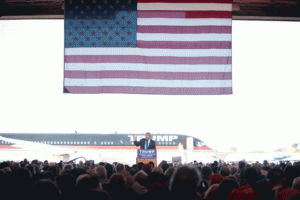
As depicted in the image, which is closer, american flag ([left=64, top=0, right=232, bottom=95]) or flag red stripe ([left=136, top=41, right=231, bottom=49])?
american flag ([left=64, top=0, right=232, bottom=95])

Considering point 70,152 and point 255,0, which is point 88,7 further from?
point 70,152

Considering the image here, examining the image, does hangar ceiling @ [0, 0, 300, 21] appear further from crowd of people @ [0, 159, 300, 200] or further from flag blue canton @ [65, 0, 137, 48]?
crowd of people @ [0, 159, 300, 200]

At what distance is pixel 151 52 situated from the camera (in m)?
9.11

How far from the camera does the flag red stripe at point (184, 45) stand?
9.09 meters

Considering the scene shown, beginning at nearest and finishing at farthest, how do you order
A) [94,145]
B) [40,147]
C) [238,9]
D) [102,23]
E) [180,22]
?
[102,23] → [238,9] → [180,22] → [40,147] → [94,145]

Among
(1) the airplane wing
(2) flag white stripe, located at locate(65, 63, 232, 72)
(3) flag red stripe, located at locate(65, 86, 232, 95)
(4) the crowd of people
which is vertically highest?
(2) flag white stripe, located at locate(65, 63, 232, 72)

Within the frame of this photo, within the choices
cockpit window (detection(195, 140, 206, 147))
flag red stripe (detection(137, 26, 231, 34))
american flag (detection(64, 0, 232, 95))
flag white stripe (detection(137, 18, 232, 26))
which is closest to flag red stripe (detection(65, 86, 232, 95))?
american flag (detection(64, 0, 232, 95))

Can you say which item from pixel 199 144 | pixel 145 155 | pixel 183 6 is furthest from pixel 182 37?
pixel 199 144

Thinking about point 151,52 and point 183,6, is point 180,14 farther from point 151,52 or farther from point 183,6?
point 151,52

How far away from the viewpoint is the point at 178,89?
29.8 feet

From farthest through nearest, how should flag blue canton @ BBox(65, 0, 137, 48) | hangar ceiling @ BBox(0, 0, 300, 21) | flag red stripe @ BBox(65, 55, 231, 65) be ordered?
1. flag red stripe @ BBox(65, 55, 231, 65)
2. flag blue canton @ BBox(65, 0, 137, 48)
3. hangar ceiling @ BBox(0, 0, 300, 21)

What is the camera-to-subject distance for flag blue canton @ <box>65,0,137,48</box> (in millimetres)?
8914

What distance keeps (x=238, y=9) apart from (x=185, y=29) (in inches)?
53.6

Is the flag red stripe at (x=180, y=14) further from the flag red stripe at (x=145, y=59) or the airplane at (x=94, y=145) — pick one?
the airplane at (x=94, y=145)
